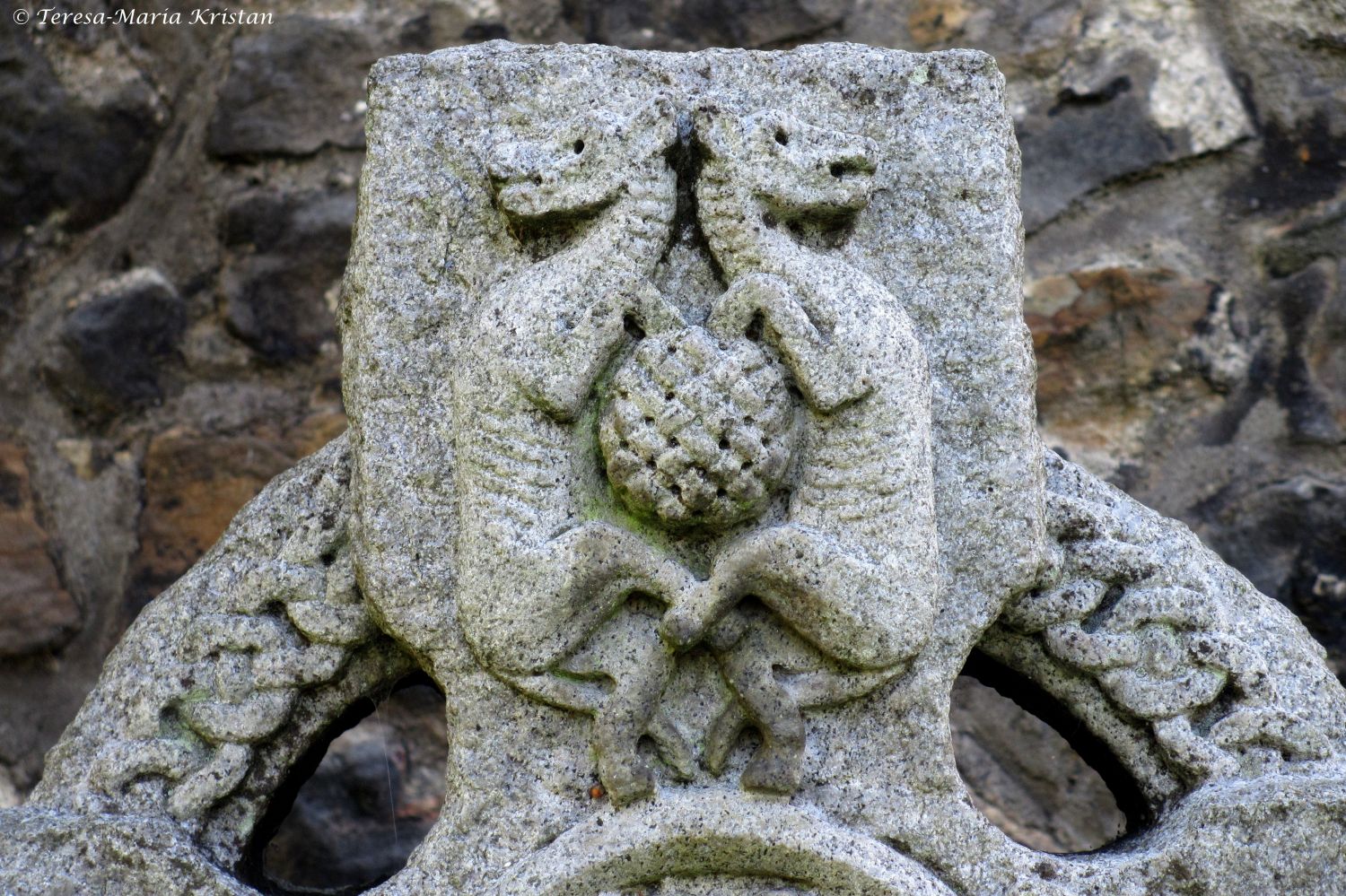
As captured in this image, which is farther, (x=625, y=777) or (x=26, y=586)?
(x=26, y=586)

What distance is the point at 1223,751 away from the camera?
1227 mm

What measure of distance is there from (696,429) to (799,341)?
4.1 inches

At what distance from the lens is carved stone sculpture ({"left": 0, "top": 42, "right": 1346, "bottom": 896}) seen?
1153 millimetres

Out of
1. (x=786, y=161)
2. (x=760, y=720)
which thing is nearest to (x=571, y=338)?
(x=786, y=161)

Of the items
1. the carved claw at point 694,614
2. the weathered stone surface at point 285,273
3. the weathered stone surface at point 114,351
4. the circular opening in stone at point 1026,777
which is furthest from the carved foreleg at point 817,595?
the weathered stone surface at point 114,351

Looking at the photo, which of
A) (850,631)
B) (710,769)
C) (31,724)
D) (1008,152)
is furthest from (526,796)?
(31,724)

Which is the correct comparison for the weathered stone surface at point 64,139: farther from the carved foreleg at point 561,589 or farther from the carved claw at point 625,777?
the carved claw at point 625,777

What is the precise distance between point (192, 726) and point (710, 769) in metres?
0.43

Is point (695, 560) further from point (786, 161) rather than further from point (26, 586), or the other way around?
point (26, 586)

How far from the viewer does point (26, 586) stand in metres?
1.96

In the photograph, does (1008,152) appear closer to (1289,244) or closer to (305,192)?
(1289,244)

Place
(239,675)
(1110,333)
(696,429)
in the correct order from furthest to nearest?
1. (1110,333)
2. (239,675)
3. (696,429)

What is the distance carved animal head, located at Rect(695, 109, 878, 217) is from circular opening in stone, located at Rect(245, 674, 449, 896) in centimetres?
101

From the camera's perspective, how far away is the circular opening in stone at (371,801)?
199 centimetres
